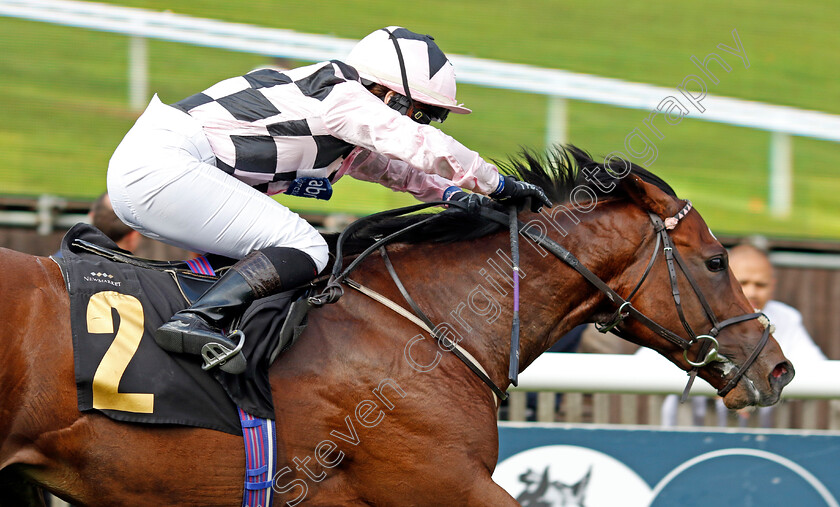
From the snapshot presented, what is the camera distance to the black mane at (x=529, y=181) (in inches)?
120

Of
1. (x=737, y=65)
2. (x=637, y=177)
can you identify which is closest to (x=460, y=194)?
Answer: (x=637, y=177)

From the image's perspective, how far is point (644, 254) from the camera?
10.0 ft

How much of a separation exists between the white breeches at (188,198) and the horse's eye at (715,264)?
140 cm

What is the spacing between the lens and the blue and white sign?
384 centimetres

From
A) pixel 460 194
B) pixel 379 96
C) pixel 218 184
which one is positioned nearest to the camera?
pixel 218 184

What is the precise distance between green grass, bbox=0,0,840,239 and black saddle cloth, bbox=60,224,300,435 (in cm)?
333

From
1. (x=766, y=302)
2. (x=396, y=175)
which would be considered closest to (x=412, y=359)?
(x=396, y=175)

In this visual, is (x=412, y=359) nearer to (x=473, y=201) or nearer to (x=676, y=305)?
(x=473, y=201)

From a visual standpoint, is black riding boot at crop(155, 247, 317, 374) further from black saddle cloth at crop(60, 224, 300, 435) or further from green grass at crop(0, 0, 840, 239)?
green grass at crop(0, 0, 840, 239)

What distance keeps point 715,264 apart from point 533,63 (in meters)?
3.62

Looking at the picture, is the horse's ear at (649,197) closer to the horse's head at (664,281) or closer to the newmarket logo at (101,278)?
the horse's head at (664,281)

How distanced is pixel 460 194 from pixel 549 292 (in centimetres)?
50

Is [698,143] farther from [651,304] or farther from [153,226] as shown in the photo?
[153,226]

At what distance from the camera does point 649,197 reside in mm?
Answer: 3064
